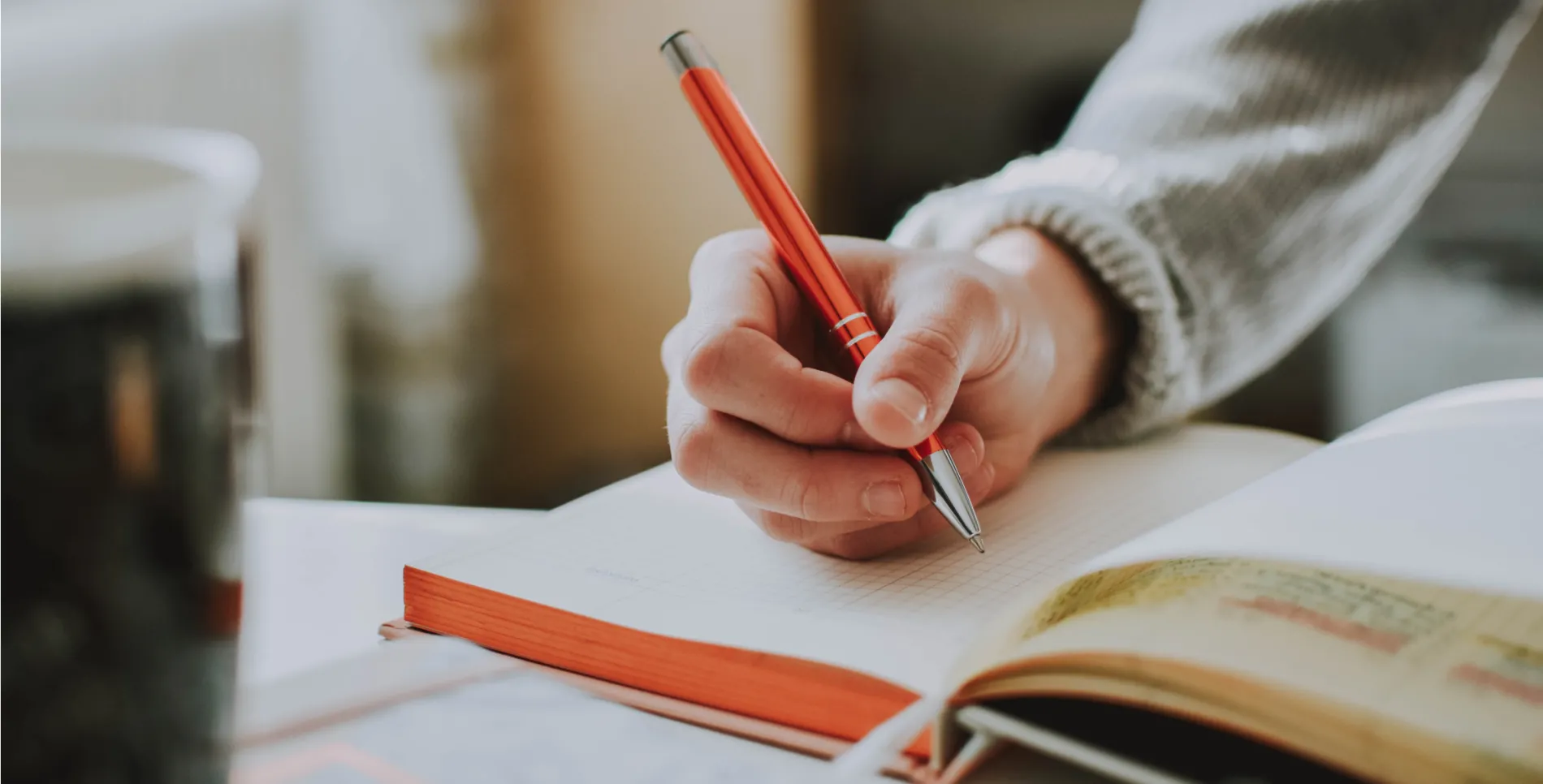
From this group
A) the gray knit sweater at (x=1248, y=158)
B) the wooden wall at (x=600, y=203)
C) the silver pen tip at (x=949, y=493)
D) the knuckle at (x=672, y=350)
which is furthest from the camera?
the wooden wall at (x=600, y=203)

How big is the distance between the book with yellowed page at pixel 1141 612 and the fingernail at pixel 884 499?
0.08 feet

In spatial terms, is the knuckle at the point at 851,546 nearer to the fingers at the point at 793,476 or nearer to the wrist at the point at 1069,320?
the fingers at the point at 793,476

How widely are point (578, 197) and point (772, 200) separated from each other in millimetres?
1036

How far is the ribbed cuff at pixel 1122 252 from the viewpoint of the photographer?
59 centimetres

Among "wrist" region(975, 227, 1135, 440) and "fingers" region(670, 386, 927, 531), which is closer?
"fingers" region(670, 386, 927, 531)

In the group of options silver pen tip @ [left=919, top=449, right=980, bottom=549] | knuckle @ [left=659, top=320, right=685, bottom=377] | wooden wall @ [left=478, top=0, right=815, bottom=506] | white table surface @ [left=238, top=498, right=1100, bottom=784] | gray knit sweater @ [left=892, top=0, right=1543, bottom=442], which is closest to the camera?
white table surface @ [left=238, top=498, right=1100, bottom=784]

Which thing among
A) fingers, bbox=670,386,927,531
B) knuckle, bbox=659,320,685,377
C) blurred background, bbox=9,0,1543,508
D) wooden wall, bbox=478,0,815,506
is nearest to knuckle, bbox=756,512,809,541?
fingers, bbox=670,386,927,531

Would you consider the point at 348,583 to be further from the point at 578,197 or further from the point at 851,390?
the point at 578,197

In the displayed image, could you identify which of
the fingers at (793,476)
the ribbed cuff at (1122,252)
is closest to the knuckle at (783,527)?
the fingers at (793,476)

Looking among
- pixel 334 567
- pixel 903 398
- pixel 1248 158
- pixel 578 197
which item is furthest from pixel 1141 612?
pixel 578 197

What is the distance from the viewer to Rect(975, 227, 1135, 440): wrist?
562mm

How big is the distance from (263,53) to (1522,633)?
3.56ft

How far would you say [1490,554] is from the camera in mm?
322

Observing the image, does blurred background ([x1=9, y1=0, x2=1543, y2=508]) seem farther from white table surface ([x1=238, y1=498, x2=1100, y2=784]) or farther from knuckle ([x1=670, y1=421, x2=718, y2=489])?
knuckle ([x1=670, y1=421, x2=718, y2=489])
